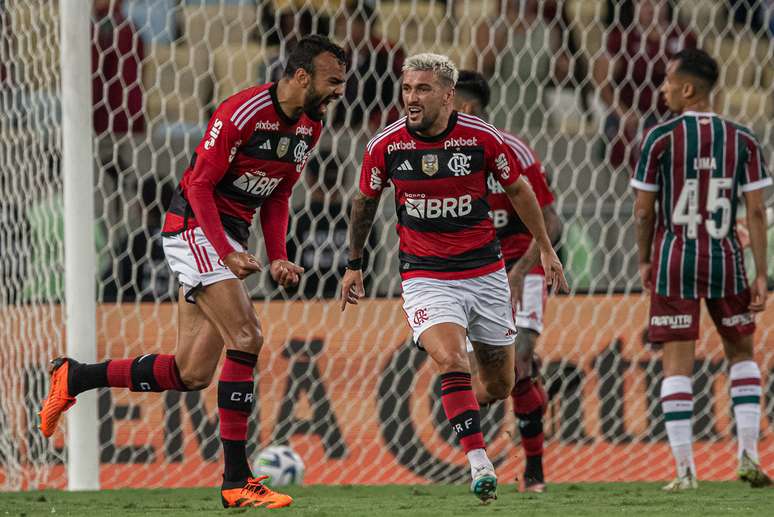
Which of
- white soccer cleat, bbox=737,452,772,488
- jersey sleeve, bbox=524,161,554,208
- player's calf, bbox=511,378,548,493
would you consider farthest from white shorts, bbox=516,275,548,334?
white soccer cleat, bbox=737,452,772,488

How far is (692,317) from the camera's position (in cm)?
515

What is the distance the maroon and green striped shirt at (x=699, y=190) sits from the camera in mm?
5164

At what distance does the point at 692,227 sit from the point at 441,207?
1251mm

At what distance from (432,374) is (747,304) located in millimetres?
1846

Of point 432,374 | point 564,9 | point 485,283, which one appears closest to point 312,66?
point 485,283

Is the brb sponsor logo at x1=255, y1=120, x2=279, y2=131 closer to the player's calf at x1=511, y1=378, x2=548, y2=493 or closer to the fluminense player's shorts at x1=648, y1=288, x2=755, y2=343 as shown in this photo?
the player's calf at x1=511, y1=378, x2=548, y2=493

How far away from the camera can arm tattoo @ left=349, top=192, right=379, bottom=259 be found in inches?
181

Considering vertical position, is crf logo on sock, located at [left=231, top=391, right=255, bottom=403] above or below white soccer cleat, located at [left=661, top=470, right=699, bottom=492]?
above

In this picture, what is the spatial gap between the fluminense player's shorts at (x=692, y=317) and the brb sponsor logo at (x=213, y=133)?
79.6 inches

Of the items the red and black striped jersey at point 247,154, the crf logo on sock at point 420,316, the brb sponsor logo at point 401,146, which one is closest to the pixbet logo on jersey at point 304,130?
the red and black striped jersey at point 247,154

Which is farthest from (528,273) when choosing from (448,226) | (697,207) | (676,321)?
(448,226)

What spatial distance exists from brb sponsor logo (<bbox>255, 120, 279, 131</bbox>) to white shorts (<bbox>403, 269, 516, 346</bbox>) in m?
0.73

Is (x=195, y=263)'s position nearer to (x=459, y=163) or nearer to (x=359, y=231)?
(x=359, y=231)

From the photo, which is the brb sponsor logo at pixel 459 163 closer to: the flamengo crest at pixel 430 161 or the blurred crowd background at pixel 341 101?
the flamengo crest at pixel 430 161
